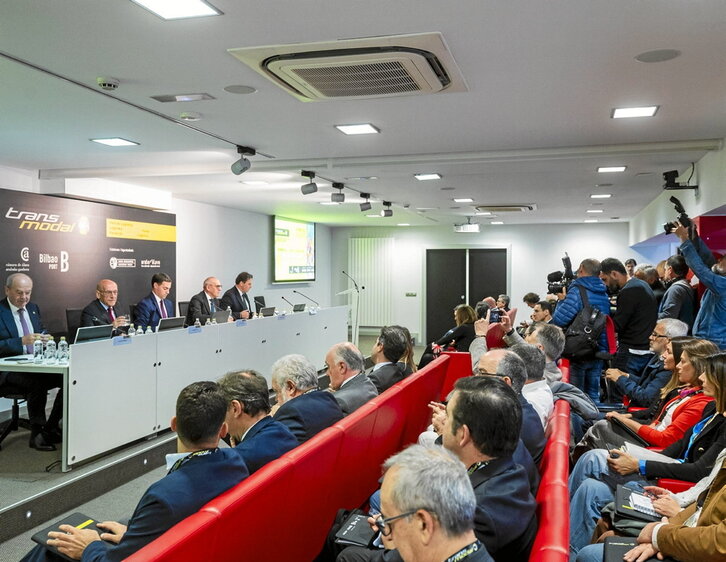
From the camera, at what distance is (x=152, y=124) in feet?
14.7

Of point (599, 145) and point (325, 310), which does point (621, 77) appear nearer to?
point (599, 145)

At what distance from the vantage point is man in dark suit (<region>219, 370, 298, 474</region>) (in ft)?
7.69

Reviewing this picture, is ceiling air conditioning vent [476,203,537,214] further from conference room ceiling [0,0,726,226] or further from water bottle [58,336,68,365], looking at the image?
water bottle [58,336,68,365]

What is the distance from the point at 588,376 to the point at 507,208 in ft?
17.5

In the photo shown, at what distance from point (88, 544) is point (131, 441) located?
305 centimetres

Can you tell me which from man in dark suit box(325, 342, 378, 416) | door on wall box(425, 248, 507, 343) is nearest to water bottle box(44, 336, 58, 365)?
man in dark suit box(325, 342, 378, 416)

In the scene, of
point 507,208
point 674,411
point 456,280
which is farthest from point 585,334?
point 456,280

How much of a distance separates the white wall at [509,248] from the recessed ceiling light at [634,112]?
909cm

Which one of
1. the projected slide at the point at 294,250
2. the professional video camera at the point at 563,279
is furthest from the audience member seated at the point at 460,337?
the projected slide at the point at 294,250

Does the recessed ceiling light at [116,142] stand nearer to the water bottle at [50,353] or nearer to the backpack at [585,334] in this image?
the water bottle at [50,353]

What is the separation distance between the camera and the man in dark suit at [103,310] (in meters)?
5.72

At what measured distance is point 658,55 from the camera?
9.75 ft

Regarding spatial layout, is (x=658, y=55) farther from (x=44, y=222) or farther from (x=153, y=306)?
(x=44, y=222)

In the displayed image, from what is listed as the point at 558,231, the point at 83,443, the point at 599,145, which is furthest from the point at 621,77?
the point at 558,231
